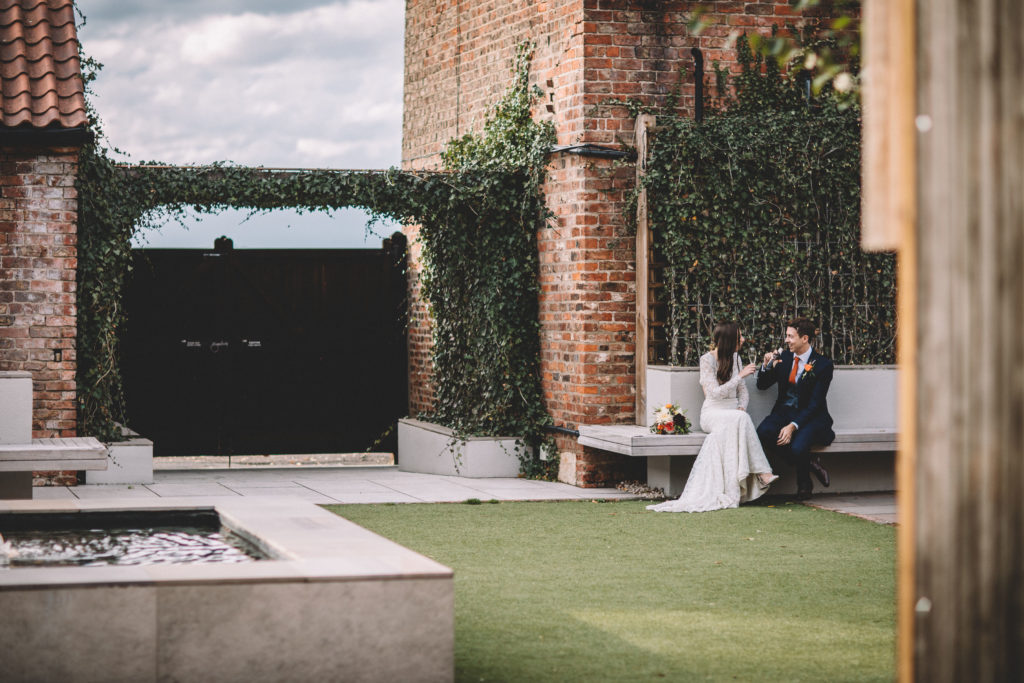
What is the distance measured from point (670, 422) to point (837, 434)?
53.7 inches

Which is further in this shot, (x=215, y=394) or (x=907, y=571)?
(x=215, y=394)

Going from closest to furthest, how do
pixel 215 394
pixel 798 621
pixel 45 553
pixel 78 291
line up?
pixel 45 553, pixel 798 621, pixel 78 291, pixel 215 394

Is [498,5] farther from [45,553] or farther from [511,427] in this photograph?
[45,553]

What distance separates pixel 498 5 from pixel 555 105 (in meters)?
1.60

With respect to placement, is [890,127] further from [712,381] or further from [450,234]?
[450,234]

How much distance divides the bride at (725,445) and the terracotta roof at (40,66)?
5145 mm

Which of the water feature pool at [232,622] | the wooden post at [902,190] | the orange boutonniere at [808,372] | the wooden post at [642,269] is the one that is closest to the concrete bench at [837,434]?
the wooden post at [642,269]

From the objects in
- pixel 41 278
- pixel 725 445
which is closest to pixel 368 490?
pixel 725 445

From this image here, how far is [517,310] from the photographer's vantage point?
11492 millimetres

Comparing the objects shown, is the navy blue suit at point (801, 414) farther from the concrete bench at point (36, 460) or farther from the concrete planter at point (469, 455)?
the concrete bench at point (36, 460)

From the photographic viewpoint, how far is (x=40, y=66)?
10.3 metres

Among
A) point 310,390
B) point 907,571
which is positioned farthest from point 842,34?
point 907,571

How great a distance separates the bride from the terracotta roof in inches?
203

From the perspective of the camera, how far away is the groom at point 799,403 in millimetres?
9930
